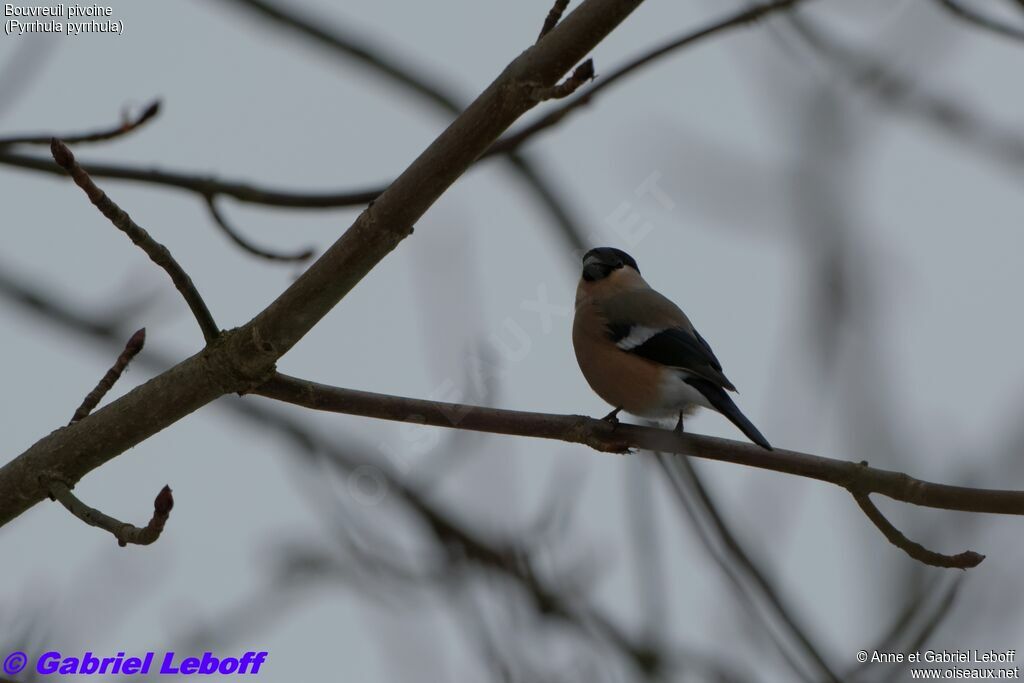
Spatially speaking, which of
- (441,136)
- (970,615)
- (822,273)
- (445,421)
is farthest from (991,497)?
(441,136)

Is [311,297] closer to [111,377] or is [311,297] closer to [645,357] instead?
[111,377]

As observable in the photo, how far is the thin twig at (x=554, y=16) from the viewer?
3.47m

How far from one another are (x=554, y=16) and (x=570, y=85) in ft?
1.30

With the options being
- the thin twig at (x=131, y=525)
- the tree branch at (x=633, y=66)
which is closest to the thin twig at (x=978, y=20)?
the tree branch at (x=633, y=66)

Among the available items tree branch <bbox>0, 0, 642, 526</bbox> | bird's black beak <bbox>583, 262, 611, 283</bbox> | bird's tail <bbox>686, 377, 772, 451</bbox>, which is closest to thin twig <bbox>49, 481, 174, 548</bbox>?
tree branch <bbox>0, 0, 642, 526</bbox>

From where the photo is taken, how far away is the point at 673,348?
587 centimetres

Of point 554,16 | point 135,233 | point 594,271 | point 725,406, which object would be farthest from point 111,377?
point 594,271

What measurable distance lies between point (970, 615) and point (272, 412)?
3402 millimetres

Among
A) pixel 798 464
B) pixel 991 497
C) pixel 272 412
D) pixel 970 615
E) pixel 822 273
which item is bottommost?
pixel 970 615

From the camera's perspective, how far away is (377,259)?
3.64 m

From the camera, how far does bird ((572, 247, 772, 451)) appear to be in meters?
5.66

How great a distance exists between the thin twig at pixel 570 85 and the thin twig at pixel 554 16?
0.88ft

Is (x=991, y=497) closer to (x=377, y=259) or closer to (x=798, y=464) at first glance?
(x=798, y=464)

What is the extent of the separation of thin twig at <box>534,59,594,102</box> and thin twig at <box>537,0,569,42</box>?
10.6 inches
